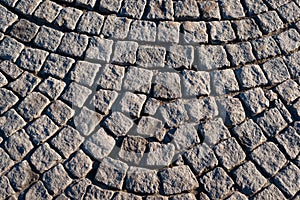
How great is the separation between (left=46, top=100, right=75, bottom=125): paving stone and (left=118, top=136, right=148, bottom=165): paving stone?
0.54 m

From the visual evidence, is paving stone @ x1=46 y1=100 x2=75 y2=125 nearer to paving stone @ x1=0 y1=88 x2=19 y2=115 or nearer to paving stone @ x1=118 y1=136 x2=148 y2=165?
paving stone @ x1=0 y1=88 x2=19 y2=115

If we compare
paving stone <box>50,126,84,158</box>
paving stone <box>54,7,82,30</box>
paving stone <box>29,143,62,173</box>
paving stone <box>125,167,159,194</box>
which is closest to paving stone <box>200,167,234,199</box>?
paving stone <box>125,167,159,194</box>

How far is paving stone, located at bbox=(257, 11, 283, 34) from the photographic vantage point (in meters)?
4.86

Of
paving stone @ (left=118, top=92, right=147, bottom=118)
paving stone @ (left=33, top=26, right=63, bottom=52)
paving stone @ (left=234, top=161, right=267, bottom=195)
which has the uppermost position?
paving stone @ (left=33, top=26, right=63, bottom=52)

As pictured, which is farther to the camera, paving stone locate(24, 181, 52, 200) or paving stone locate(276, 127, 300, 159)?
paving stone locate(276, 127, 300, 159)

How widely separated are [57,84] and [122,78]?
0.58 metres

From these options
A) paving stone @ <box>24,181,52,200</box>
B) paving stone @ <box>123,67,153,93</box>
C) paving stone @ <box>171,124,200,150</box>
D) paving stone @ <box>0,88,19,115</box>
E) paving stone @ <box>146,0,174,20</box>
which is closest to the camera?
paving stone @ <box>24,181,52,200</box>

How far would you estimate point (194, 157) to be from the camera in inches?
167

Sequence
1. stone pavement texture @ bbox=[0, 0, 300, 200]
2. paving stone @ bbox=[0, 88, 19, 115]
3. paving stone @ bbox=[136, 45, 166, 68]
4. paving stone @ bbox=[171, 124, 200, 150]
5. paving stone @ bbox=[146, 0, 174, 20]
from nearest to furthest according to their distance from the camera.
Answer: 1. stone pavement texture @ bbox=[0, 0, 300, 200]
2. paving stone @ bbox=[171, 124, 200, 150]
3. paving stone @ bbox=[0, 88, 19, 115]
4. paving stone @ bbox=[136, 45, 166, 68]
5. paving stone @ bbox=[146, 0, 174, 20]

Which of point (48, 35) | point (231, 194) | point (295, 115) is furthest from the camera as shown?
point (48, 35)

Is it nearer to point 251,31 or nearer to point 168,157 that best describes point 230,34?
point 251,31

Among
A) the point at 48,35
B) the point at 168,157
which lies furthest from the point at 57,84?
the point at 168,157

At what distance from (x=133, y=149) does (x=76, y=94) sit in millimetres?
723

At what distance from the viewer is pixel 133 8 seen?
4.89 metres
